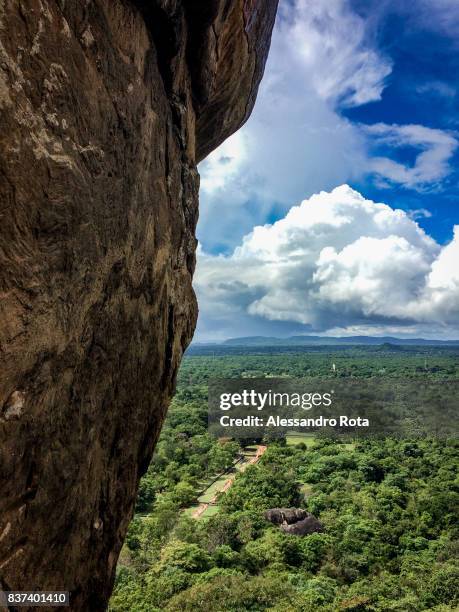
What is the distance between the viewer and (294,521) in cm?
3198

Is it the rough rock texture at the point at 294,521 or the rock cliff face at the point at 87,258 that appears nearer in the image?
the rock cliff face at the point at 87,258

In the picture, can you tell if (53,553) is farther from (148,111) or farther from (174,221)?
(148,111)

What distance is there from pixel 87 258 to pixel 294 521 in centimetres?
3183

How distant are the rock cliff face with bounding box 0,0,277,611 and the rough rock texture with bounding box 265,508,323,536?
26984 mm

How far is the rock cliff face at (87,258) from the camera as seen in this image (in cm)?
403

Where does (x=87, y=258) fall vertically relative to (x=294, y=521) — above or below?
above

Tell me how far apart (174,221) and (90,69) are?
9.28ft

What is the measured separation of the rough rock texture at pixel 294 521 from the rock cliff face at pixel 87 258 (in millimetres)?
26984

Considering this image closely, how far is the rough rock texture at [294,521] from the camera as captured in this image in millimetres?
30797

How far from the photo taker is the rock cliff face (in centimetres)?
403

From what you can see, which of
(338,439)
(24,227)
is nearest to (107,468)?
(24,227)

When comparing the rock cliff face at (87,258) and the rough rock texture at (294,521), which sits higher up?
the rock cliff face at (87,258)

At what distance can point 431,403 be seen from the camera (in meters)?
74.9

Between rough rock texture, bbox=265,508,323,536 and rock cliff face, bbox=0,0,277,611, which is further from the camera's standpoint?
rough rock texture, bbox=265,508,323,536
